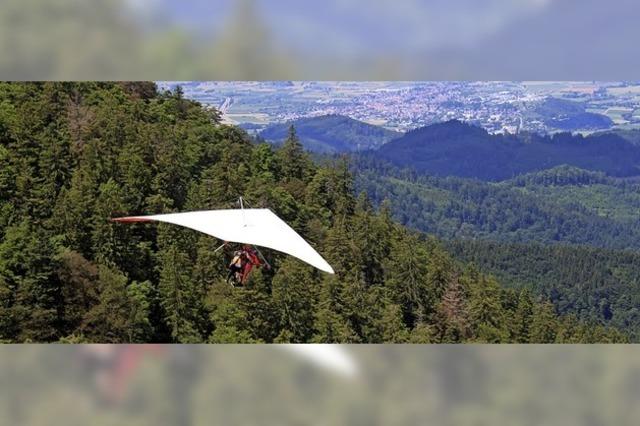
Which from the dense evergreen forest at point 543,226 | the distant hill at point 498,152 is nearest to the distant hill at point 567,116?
the distant hill at point 498,152

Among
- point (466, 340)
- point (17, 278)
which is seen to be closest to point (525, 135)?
point (466, 340)

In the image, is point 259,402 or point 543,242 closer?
point 259,402

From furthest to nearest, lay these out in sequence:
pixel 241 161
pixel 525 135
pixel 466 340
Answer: pixel 525 135 < pixel 241 161 < pixel 466 340

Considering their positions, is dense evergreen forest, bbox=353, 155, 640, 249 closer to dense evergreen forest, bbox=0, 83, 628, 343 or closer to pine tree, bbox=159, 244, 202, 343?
dense evergreen forest, bbox=0, 83, 628, 343

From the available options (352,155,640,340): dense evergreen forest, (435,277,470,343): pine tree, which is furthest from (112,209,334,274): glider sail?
(352,155,640,340): dense evergreen forest

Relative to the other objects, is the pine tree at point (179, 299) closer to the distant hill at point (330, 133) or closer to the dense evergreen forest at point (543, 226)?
the distant hill at point (330, 133)

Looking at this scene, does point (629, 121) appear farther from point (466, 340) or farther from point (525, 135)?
point (466, 340)
